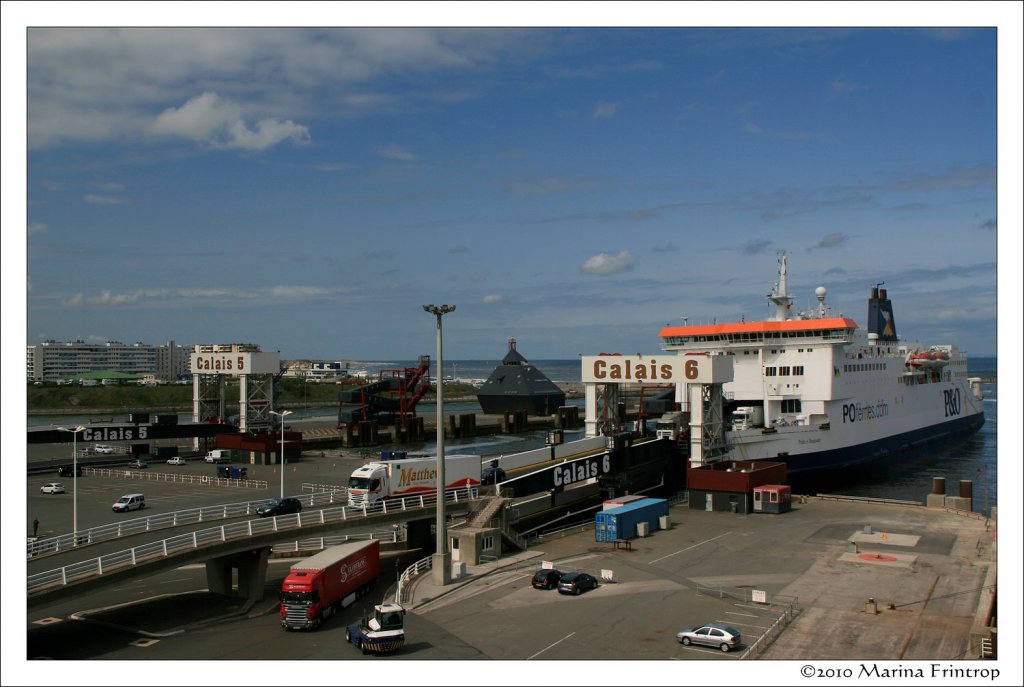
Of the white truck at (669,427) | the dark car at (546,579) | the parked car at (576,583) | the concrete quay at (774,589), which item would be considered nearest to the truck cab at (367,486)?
the concrete quay at (774,589)

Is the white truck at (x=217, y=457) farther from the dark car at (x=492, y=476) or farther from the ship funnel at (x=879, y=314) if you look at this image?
the ship funnel at (x=879, y=314)

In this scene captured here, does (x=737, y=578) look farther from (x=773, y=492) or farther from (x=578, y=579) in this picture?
(x=773, y=492)

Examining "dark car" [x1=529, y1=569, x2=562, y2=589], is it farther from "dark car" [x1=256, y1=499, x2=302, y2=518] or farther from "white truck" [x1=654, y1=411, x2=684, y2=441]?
"white truck" [x1=654, y1=411, x2=684, y2=441]

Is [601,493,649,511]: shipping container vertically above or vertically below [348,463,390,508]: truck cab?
below

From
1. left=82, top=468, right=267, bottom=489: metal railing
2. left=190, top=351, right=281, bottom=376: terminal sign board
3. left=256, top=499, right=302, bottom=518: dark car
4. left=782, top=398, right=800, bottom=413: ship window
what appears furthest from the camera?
left=190, top=351, right=281, bottom=376: terminal sign board

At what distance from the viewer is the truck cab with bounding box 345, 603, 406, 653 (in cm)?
2305

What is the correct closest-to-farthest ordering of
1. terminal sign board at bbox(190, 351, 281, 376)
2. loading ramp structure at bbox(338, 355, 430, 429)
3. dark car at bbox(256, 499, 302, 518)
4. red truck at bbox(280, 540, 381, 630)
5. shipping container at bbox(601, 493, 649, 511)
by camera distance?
red truck at bbox(280, 540, 381, 630), dark car at bbox(256, 499, 302, 518), shipping container at bbox(601, 493, 649, 511), terminal sign board at bbox(190, 351, 281, 376), loading ramp structure at bbox(338, 355, 430, 429)

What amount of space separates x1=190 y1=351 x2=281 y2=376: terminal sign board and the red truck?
4714cm

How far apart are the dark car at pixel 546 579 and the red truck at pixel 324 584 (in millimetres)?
6444

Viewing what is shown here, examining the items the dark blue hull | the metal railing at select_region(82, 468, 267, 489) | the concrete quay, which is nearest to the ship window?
the dark blue hull

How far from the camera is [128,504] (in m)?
44.3

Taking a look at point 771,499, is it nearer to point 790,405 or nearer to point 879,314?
point 790,405

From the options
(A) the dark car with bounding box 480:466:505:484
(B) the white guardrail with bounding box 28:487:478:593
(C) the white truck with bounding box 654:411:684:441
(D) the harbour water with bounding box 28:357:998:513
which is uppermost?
(C) the white truck with bounding box 654:411:684:441

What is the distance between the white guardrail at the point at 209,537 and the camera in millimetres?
25219
